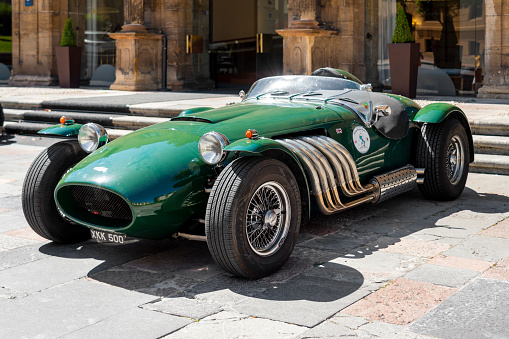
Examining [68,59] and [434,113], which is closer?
[434,113]

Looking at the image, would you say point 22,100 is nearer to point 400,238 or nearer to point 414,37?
point 414,37

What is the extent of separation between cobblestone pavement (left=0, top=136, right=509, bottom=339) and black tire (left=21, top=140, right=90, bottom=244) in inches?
4.5

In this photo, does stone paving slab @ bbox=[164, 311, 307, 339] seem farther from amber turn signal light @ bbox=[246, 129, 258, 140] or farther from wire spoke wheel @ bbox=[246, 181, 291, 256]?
amber turn signal light @ bbox=[246, 129, 258, 140]

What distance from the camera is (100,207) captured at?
4969mm

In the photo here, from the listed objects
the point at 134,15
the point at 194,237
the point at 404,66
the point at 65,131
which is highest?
the point at 134,15

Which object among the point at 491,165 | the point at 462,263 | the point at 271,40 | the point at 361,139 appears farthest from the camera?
the point at 271,40

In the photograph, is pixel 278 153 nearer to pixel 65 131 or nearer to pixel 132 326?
pixel 132 326

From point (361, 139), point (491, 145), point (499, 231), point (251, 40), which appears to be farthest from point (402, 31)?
point (499, 231)

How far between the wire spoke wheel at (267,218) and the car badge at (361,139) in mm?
1455

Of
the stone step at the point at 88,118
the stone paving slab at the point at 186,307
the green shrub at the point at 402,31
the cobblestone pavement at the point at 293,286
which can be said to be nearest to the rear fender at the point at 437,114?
the cobblestone pavement at the point at 293,286

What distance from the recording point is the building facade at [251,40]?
14281 millimetres

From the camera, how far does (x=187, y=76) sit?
56.1ft

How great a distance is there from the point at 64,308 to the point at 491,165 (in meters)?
5.77

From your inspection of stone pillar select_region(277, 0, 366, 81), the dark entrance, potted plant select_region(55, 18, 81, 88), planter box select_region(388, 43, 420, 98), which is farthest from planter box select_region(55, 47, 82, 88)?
planter box select_region(388, 43, 420, 98)
